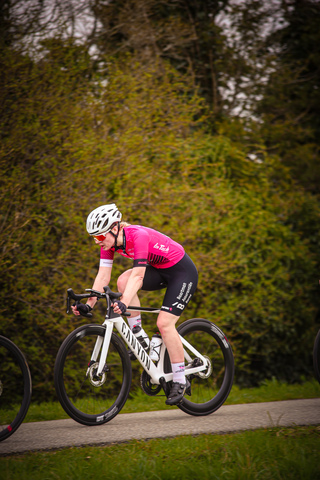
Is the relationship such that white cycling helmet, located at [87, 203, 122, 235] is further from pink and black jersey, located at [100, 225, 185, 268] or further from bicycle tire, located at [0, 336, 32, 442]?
bicycle tire, located at [0, 336, 32, 442]

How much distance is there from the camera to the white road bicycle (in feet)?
13.0

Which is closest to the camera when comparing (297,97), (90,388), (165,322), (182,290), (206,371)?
(90,388)

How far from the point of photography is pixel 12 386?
20.6ft

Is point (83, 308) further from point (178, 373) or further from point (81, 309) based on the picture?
point (178, 373)

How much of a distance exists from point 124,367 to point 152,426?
0.57 metres

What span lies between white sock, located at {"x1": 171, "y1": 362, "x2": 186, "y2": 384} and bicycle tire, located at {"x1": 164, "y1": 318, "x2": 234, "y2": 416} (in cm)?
13

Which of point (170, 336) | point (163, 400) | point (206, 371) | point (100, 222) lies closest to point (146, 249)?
point (100, 222)

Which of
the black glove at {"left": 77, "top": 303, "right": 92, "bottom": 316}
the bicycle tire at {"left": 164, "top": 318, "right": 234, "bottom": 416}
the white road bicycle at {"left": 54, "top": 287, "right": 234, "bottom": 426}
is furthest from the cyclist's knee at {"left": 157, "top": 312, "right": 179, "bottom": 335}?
the black glove at {"left": 77, "top": 303, "right": 92, "bottom": 316}

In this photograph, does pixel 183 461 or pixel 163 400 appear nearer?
pixel 183 461

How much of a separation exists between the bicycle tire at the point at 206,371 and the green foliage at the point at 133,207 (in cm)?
228

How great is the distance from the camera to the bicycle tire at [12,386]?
377cm

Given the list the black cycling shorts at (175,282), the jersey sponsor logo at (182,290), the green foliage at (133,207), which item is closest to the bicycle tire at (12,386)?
the green foliage at (133,207)

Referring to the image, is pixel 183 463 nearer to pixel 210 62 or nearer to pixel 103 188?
pixel 103 188

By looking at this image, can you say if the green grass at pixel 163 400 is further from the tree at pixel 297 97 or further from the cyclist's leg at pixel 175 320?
the tree at pixel 297 97
